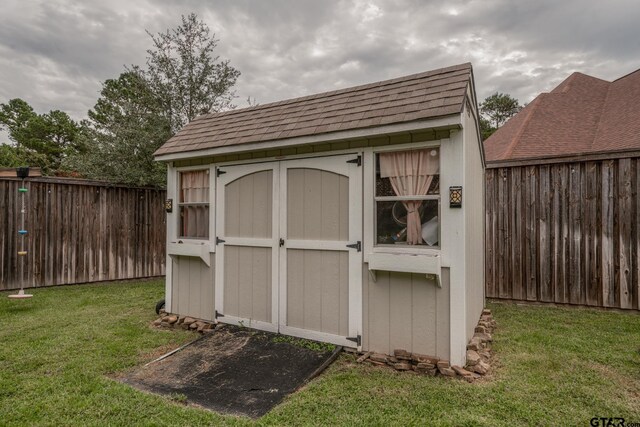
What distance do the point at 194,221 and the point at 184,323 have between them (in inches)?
52.9

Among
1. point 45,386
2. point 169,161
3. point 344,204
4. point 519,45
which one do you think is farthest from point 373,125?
point 519,45

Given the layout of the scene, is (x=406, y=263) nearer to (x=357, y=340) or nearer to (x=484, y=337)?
(x=357, y=340)

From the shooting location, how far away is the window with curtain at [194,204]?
437 cm

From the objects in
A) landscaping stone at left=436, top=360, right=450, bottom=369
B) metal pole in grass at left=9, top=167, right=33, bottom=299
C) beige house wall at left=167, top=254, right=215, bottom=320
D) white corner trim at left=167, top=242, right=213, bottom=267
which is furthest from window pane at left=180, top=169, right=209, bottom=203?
landscaping stone at left=436, top=360, right=450, bottom=369

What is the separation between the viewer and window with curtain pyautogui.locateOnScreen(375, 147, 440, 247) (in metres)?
2.99

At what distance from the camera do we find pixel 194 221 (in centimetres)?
447

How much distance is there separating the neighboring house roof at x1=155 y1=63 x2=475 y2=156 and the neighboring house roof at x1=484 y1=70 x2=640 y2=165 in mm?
4597

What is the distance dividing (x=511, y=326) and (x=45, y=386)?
4.82 meters

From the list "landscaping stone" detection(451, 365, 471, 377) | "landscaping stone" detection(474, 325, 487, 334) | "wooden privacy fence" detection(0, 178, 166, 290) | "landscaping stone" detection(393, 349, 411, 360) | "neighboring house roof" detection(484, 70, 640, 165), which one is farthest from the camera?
"neighboring house roof" detection(484, 70, 640, 165)

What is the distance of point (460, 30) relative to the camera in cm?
689

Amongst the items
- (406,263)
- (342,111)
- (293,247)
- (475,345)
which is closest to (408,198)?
(406,263)

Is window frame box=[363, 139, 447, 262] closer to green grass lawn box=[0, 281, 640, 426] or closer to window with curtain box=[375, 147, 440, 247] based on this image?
window with curtain box=[375, 147, 440, 247]

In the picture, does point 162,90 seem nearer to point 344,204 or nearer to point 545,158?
point 344,204

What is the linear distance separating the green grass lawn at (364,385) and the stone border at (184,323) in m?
0.13
